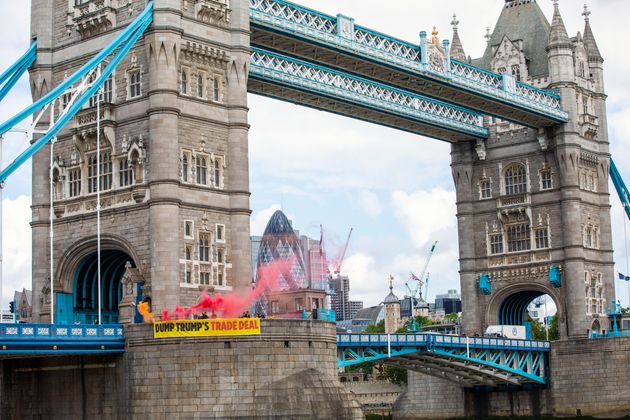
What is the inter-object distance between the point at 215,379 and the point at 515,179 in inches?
1915

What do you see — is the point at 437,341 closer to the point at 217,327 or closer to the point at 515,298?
the point at 515,298

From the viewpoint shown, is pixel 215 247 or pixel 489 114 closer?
pixel 215 247

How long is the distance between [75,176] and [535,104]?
4127 cm

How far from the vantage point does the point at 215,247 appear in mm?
67000

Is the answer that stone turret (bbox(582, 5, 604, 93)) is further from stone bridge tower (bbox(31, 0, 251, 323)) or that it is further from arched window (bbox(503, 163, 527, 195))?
stone bridge tower (bbox(31, 0, 251, 323))

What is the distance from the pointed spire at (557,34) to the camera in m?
98.7

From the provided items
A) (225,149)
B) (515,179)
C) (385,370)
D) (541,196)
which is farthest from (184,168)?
(385,370)

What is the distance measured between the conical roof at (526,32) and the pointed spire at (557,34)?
1978 mm

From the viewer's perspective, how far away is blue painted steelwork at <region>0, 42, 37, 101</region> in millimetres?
68688

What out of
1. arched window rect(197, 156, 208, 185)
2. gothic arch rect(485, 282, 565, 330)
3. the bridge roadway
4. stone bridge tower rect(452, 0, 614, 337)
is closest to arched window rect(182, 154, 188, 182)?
arched window rect(197, 156, 208, 185)

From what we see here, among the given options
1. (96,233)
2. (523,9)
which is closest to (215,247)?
(96,233)

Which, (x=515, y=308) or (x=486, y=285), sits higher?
(x=486, y=285)

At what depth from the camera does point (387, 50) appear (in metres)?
81.5

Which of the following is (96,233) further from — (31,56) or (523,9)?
(523,9)
